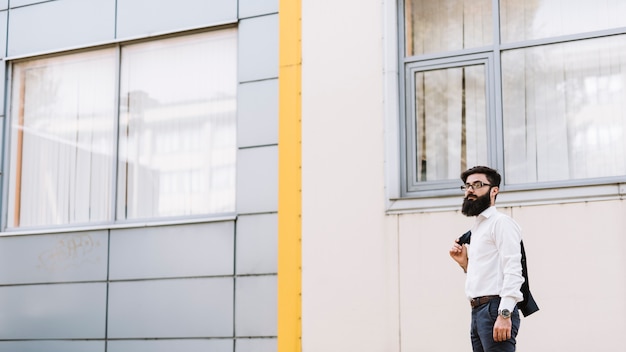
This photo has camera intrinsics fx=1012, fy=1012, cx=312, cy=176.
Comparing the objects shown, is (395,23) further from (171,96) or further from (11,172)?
(11,172)

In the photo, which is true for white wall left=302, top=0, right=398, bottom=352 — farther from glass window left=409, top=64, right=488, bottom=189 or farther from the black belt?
the black belt

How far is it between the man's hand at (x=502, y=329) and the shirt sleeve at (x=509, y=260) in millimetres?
87

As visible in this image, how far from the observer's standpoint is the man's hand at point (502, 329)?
667 centimetres

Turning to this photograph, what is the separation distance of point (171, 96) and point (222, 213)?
5.18ft

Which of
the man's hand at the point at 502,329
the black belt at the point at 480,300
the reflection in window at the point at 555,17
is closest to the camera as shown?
the man's hand at the point at 502,329

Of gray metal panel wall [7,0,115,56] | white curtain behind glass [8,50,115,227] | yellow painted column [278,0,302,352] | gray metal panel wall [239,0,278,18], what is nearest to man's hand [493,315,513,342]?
yellow painted column [278,0,302,352]

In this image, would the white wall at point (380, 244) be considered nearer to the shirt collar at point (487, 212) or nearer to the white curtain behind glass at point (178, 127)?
the white curtain behind glass at point (178, 127)

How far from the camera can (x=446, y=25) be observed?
9922 millimetres

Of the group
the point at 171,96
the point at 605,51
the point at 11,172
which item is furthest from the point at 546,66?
the point at 11,172

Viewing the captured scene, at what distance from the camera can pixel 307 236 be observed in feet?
32.3

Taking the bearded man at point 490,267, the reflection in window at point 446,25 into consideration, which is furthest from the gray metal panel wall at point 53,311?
the bearded man at point 490,267

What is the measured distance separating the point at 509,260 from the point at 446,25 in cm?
372

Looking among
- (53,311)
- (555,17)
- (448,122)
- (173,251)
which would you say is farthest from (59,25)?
(555,17)

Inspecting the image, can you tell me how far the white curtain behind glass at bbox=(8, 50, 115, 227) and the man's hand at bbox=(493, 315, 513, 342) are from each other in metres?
5.92
